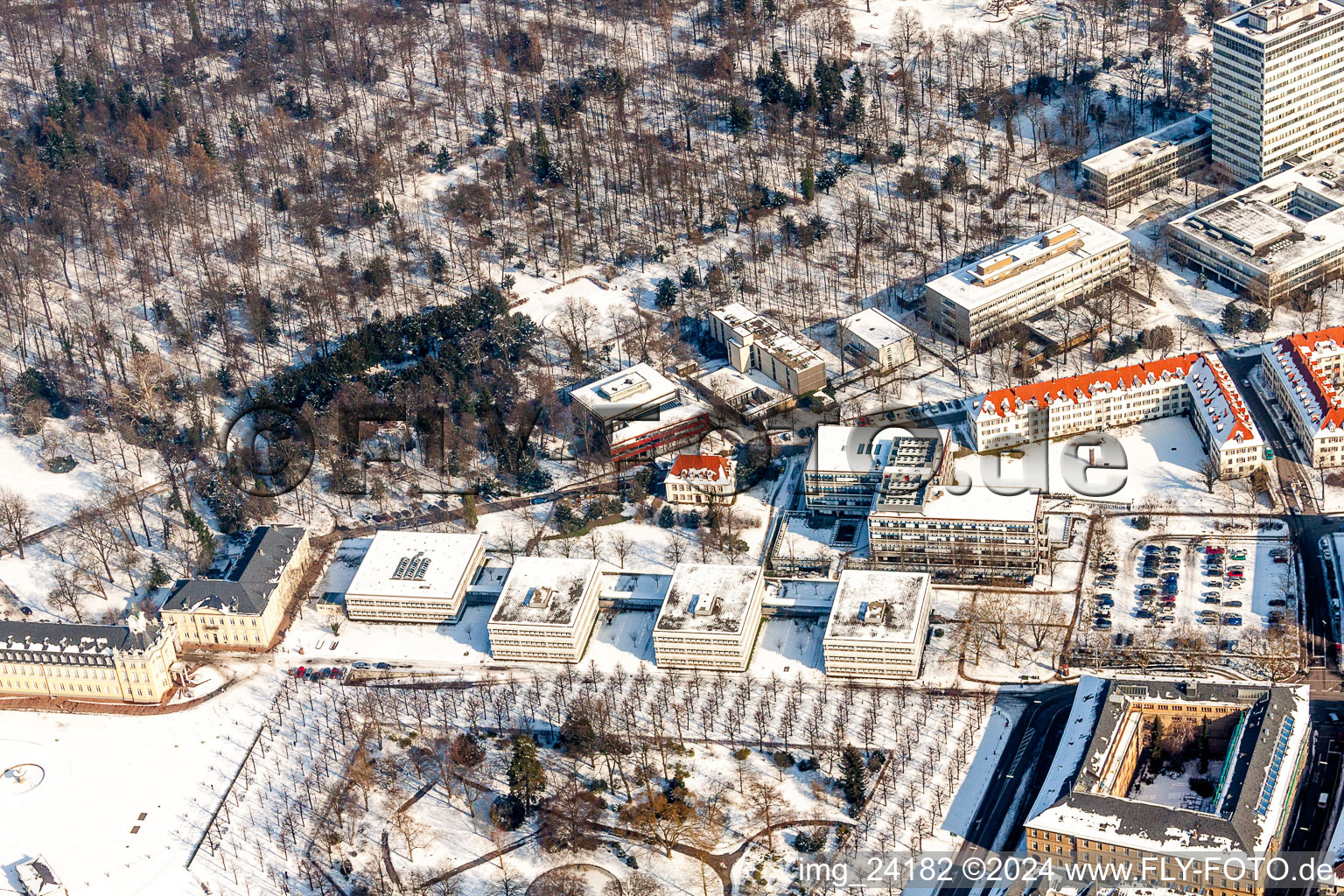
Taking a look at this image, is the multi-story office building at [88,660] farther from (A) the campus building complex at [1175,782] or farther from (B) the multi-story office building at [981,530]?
(A) the campus building complex at [1175,782]

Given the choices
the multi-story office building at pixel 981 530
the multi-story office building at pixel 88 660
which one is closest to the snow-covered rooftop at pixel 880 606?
the multi-story office building at pixel 981 530

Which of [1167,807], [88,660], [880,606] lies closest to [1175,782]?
[1167,807]

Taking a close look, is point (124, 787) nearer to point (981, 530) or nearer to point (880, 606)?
point (880, 606)

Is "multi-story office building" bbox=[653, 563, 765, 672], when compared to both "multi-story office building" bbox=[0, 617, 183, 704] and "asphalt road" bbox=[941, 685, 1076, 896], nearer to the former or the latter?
"asphalt road" bbox=[941, 685, 1076, 896]

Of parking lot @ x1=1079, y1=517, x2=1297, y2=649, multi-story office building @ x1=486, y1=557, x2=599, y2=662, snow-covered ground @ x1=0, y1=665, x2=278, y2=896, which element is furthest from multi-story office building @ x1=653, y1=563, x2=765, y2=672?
snow-covered ground @ x1=0, y1=665, x2=278, y2=896

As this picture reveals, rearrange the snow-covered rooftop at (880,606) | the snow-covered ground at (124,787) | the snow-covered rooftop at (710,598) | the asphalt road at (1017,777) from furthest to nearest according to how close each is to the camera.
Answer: the snow-covered rooftop at (710,598) → the snow-covered rooftop at (880,606) → the snow-covered ground at (124,787) → the asphalt road at (1017,777)

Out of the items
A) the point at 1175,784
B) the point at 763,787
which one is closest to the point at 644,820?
the point at 763,787
